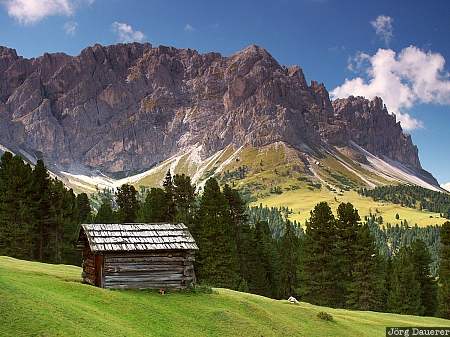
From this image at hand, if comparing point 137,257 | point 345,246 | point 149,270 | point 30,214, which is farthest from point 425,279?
point 30,214

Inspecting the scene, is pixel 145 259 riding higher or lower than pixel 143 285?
higher

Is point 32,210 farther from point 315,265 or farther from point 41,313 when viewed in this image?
point 41,313

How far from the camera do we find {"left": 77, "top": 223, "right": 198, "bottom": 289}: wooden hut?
34.1 meters

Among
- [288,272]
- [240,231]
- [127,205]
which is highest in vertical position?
[127,205]

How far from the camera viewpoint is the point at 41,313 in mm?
22688

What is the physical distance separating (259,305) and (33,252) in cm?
3825

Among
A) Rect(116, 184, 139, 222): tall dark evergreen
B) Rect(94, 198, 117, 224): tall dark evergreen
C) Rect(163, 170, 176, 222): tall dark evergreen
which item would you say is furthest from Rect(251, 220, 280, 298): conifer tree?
Rect(94, 198, 117, 224): tall dark evergreen

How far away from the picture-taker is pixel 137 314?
28016mm

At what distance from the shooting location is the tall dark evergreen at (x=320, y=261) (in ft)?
198

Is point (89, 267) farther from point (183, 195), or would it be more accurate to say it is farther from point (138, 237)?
point (183, 195)

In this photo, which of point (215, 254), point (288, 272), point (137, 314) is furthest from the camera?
point (288, 272)

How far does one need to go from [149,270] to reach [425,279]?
49123mm

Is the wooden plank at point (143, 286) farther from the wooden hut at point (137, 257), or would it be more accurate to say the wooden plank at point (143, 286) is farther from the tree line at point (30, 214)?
the tree line at point (30, 214)

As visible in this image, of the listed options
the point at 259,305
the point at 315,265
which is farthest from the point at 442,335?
the point at 315,265
